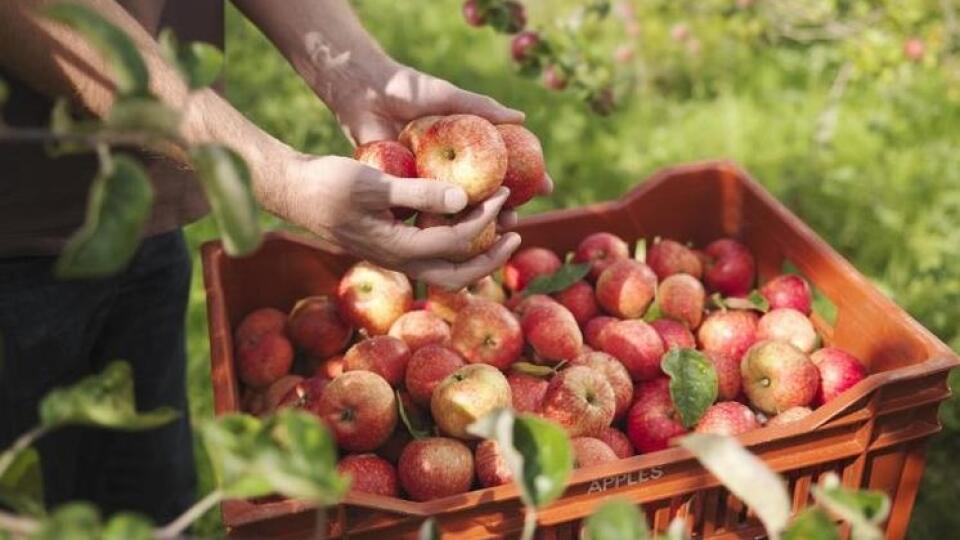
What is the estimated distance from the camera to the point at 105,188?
0.66m

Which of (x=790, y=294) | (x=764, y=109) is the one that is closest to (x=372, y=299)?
(x=790, y=294)

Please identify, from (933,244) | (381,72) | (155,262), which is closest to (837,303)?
(381,72)

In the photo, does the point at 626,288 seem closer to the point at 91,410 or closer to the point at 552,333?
the point at 552,333

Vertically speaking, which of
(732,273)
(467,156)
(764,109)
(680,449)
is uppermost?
(764,109)

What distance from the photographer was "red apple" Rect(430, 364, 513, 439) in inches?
55.8

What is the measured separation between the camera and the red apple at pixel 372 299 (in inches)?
67.6

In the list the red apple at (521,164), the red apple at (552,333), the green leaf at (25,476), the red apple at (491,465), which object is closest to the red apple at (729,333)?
the red apple at (552,333)

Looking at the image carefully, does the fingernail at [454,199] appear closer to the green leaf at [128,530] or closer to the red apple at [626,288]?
the red apple at [626,288]

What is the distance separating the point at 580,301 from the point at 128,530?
1.20 metres

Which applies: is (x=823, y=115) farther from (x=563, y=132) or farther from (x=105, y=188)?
(x=105, y=188)

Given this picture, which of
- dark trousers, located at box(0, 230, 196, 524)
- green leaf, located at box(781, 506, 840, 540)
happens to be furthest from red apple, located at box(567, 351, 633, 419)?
green leaf, located at box(781, 506, 840, 540)

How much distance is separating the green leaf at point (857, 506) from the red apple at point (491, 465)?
0.63 meters

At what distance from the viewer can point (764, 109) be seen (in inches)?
145

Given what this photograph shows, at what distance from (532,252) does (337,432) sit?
536 mm
